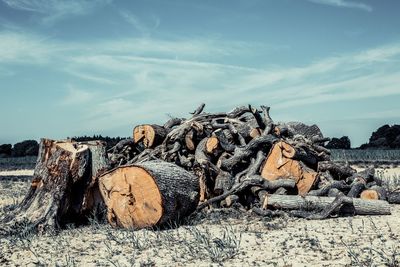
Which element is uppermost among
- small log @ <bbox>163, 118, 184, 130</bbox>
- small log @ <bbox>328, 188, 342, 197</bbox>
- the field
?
small log @ <bbox>163, 118, 184, 130</bbox>

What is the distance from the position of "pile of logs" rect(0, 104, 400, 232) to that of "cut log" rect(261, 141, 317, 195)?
20 millimetres

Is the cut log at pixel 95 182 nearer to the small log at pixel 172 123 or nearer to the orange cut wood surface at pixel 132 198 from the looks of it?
the orange cut wood surface at pixel 132 198

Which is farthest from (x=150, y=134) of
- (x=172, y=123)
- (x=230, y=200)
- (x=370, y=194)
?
(x=370, y=194)

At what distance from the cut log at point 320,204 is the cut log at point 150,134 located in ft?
11.1

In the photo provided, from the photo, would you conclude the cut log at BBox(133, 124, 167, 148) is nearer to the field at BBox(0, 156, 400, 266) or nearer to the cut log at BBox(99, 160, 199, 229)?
the cut log at BBox(99, 160, 199, 229)

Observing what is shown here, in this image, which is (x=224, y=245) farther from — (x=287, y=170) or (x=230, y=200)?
(x=287, y=170)

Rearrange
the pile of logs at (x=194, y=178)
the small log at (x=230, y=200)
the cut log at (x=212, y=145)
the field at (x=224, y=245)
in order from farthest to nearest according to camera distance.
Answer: the cut log at (x=212, y=145)
the small log at (x=230, y=200)
the pile of logs at (x=194, y=178)
the field at (x=224, y=245)

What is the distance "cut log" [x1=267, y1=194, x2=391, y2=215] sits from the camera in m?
8.88

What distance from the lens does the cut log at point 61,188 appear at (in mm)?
8602

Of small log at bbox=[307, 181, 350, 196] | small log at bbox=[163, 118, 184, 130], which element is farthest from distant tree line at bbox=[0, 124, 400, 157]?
small log at bbox=[307, 181, 350, 196]

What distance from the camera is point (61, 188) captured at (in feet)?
28.7

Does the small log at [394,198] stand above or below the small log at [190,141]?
below

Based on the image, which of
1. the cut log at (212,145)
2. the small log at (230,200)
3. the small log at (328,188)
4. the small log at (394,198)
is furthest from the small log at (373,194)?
the cut log at (212,145)

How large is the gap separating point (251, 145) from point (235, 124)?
5.43 feet
